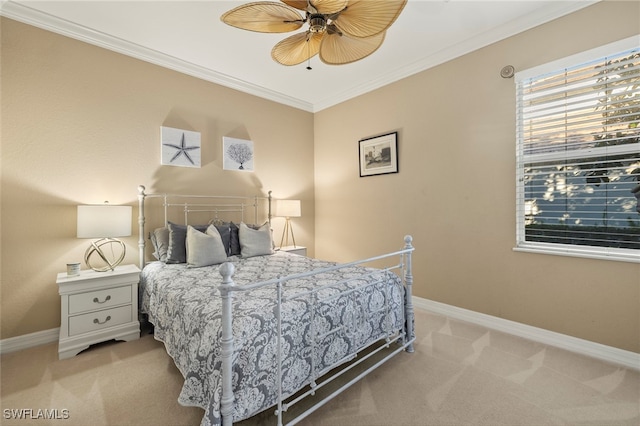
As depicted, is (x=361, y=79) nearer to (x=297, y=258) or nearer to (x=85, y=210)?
(x=297, y=258)

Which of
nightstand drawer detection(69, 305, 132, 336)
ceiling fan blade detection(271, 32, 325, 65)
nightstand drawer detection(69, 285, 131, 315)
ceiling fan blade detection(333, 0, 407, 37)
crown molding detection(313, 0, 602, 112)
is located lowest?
nightstand drawer detection(69, 305, 132, 336)

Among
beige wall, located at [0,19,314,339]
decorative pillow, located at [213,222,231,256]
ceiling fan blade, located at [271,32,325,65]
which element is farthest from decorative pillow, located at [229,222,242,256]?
ceiling fan blade, located at [271,32,325,65]

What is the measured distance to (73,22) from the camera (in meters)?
2.62

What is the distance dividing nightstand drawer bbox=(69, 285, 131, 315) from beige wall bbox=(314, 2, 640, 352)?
281 centimetres

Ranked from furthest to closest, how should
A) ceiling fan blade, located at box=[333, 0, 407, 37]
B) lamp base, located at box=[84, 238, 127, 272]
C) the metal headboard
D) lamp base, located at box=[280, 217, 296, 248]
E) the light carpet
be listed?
1. lamp base, located at box=[280, 217, 296, 248]
2. the metal headboard
3. lamp base, located at box=[84, 238, 127, 272]
4. the light carpet
5. ceiling fan blade, located at box=[333, 0, 407, 37]

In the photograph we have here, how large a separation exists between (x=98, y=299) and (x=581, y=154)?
435 cm

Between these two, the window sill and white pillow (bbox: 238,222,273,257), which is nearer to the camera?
the window sill

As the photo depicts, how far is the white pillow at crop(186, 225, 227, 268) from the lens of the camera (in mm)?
2723

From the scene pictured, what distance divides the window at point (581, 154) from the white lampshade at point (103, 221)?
12.2 ft

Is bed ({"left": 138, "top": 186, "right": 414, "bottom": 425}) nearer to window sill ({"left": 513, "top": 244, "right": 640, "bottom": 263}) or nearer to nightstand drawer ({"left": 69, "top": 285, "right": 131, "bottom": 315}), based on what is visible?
nightstand drawer ({"left": 69, "top": 285, "right": 131, "bottom": 315})

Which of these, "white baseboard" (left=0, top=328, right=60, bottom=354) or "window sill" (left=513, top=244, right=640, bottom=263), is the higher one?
"window sill" (left=513, top=244, right=640, bottom=263)

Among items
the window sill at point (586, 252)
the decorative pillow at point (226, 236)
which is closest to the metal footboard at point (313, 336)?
the window sill at point (586, 252)

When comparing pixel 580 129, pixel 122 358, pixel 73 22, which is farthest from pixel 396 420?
pixel 73 22

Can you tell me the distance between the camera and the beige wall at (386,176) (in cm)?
240
